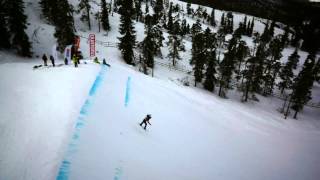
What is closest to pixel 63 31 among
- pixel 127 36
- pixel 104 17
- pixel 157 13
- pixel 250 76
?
pixel 127 36

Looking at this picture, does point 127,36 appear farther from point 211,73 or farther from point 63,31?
point 211,73

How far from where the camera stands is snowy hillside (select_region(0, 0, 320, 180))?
13891mm

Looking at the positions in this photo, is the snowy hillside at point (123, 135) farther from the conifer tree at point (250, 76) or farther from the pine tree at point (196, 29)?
the pine tree at point (196, 29)

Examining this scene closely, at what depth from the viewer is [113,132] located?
18.3 m

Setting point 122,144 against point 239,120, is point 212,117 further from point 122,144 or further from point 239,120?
point 122,144

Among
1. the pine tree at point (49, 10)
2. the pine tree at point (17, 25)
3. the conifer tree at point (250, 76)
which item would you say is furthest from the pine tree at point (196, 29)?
the pine tree at point (17, 25)

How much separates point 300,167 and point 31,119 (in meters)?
29.4

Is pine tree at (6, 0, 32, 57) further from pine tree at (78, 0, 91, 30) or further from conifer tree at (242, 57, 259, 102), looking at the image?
→ conifer tree at (242, 57, 259, 102)

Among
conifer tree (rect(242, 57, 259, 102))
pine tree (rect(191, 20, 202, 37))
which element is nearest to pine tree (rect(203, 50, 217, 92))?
conifer tree (rect(242, 57, 259, 102))

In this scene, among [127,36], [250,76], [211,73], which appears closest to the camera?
[127,36]

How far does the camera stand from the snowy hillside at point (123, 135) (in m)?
13.9

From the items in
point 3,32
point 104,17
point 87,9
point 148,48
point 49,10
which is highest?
point 87,9

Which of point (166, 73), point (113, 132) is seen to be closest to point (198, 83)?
point (166, 73)

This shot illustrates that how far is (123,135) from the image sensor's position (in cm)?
1877
